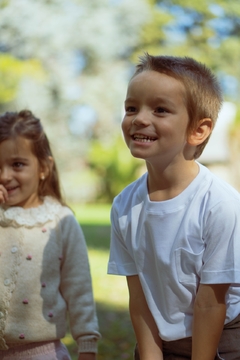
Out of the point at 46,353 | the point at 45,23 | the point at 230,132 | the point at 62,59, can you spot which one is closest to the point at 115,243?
the point at 46,353

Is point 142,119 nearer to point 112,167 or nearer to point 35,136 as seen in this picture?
point 35,136

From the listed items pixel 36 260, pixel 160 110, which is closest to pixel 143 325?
pixel 36 260

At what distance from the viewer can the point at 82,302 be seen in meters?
2.74

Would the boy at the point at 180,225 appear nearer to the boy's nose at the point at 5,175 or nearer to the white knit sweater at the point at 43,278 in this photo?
the white knit sweater at the point at 43,278

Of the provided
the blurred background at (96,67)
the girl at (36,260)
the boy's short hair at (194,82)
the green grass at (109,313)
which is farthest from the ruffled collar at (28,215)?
the blurred background at (96,67)

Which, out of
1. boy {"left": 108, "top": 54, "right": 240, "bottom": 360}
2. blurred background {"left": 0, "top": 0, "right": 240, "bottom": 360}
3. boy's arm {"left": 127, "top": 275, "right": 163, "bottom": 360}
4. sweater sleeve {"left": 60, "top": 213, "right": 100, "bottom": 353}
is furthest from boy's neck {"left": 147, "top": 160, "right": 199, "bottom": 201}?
blurred background {"left": 0, "top": 0, "right": 240, "bottom": 360}

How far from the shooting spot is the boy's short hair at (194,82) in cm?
211

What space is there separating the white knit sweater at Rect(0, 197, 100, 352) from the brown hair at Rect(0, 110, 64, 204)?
0.08 metres

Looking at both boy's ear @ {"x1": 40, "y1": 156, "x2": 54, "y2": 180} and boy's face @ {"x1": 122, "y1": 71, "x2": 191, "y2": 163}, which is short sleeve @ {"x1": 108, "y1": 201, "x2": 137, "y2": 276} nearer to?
boy's face @ {"x1": 122, "y1": 71, "x2": 191, "y2": 163}

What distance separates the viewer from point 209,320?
79.7 inches

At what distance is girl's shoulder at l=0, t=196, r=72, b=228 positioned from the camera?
8.86ft

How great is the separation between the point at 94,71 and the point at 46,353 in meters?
19.3

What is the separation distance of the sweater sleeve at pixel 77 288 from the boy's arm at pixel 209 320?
0.78m

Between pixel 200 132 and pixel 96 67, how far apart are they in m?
19.5
